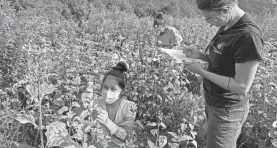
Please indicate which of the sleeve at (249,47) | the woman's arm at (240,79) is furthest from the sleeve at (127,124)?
the sleeve at (249,47)

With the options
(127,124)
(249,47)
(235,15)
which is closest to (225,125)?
(249,47)

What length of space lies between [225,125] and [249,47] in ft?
1.65

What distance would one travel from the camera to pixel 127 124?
2256 millimetres

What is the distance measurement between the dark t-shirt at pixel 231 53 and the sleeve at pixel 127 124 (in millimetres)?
656

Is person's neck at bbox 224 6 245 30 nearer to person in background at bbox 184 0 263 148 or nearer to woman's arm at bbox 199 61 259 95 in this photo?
person in background at bbox 184 0 263 148

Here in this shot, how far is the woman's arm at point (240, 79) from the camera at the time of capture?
1.45 m

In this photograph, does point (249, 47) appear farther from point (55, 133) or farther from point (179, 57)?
point (55, 133)

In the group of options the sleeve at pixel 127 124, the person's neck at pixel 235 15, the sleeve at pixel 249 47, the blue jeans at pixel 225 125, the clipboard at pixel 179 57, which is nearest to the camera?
the sleeve at pixel 249 47

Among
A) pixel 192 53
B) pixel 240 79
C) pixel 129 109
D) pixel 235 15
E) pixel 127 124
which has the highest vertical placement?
pixel 235 15

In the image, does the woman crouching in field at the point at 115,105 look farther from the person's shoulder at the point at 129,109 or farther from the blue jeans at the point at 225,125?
the blue jeans at the point at 225,125

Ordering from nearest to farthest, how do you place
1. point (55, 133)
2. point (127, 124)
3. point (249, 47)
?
1. point (55, 133)
2. point (249, 47)
3. point (127, 124)

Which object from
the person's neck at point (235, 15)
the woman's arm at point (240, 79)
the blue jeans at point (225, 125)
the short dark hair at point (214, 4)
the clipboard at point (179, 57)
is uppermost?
the short dark hair at point (214, 4)

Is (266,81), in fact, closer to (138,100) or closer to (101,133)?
(138,100)

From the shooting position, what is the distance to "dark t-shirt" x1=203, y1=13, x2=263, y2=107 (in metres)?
1.43
